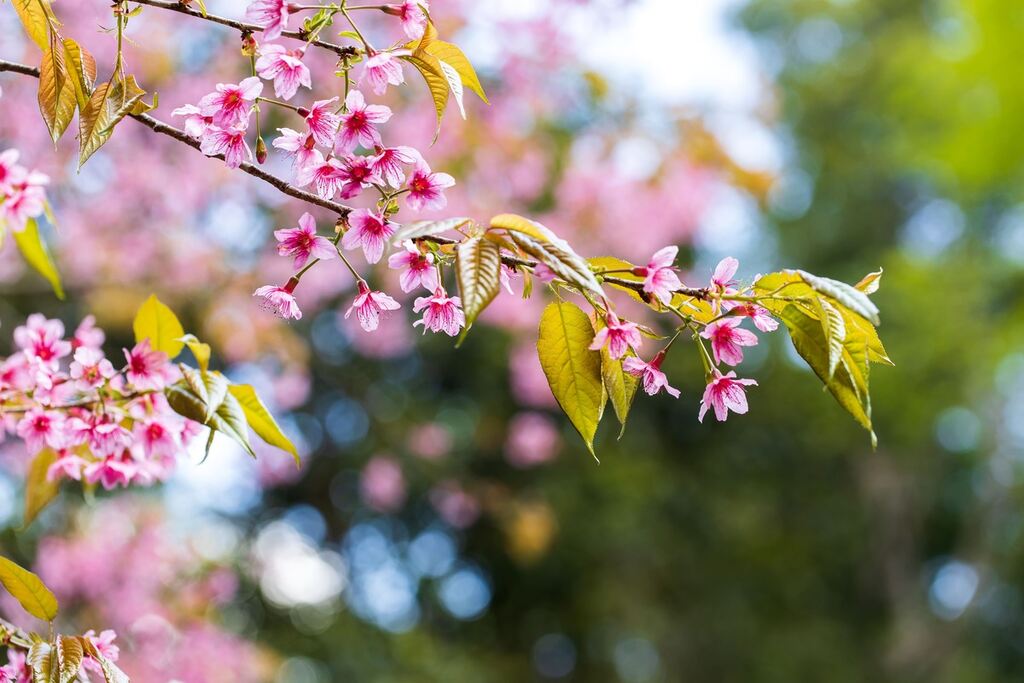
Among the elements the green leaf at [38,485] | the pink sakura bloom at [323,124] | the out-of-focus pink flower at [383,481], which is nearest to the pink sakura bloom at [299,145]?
the pink sakura bloom at [323,124]

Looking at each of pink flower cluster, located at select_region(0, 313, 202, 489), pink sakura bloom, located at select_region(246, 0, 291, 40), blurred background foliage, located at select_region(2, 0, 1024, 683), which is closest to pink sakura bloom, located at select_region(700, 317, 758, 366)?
pink sakura bloom, located at select_region(246, 0, 291, 40)

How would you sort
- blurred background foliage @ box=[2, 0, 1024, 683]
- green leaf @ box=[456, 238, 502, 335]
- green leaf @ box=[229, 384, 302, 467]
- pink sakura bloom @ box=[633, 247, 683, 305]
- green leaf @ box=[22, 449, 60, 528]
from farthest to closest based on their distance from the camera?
blurred background foliage @ box=[2, 0, 1024, 683] → green leaf @ box=[22, 449, 60, 528] → green leaf @ box=[229, 384, 302, 467] → pink sakura bloom @ box=[633, 247, 683, 305] → green leaf @ box=[456, 238, 502, 335]

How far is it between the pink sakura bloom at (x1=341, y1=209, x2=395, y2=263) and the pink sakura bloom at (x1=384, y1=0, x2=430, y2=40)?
15cm

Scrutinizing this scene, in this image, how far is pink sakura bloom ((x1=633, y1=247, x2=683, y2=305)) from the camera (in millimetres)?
794

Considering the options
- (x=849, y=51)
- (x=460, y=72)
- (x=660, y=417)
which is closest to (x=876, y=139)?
(x=849, y=51)

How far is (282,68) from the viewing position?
82 centimetres

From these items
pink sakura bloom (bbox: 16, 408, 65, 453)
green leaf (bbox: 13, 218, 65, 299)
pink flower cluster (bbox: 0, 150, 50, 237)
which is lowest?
pink sakura bloom (bbox: 16, 408, 65, 453)

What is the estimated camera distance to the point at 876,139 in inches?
361

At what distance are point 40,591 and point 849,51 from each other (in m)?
9.54

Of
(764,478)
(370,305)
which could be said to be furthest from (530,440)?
(370,305)

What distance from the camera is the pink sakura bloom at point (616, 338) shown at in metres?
0.81

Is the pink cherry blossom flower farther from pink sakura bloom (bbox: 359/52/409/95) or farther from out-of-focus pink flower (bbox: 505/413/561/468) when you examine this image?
out-of-focus pink flower (bbox: 505/413/561/468)

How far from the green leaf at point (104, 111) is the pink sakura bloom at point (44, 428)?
1.01 ft

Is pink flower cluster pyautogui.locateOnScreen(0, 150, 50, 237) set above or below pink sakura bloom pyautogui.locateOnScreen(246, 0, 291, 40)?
below
